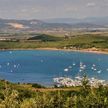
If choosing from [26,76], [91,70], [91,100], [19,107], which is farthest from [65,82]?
[19,107]

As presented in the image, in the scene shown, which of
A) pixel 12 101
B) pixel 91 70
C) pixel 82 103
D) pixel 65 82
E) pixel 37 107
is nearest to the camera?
pixel 12 101

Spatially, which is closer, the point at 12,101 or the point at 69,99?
the point at 12,101

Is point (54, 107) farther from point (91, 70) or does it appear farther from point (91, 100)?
point (91, 70)

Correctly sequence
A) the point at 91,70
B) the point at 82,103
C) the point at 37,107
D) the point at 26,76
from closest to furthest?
the point at 37,107
the point at 82,103
the point at 26,76
the point at 91,70

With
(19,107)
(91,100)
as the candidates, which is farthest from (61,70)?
(19,107)

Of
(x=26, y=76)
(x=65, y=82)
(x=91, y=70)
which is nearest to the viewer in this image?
(x=65, y=82)

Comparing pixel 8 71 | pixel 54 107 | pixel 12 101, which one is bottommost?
pixel 8 71

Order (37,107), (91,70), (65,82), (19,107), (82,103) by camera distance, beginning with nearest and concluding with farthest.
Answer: (19,107), (37,107), (82,103), (65,82), (91,70)

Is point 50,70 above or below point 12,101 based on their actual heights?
below

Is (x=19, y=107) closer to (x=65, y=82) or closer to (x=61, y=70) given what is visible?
(x=65, y=82)
